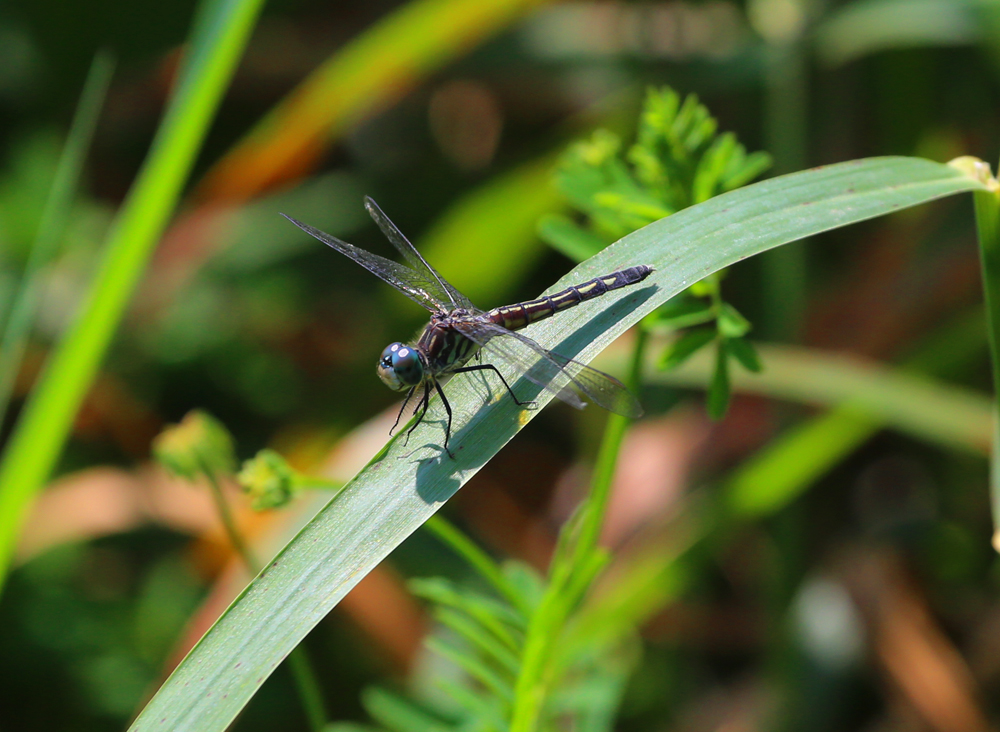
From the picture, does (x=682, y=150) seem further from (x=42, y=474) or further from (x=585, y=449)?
(x=585, y=449)

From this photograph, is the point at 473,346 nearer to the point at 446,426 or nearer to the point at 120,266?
Result: the point at 446,426

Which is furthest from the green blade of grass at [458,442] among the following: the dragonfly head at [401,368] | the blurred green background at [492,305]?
the blurred green background at [492,305]

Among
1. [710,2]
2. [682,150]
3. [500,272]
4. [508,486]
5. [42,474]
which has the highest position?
[710,2]

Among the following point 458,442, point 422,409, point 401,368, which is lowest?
point 458,442

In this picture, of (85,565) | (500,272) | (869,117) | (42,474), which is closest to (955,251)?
(869,117)

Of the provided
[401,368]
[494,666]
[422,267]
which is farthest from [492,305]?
[401,368]

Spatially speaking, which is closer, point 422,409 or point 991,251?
point 991,251

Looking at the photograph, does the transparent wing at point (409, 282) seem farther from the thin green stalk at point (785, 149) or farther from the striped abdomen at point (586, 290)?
the thin green stalk at point (785, 149)
